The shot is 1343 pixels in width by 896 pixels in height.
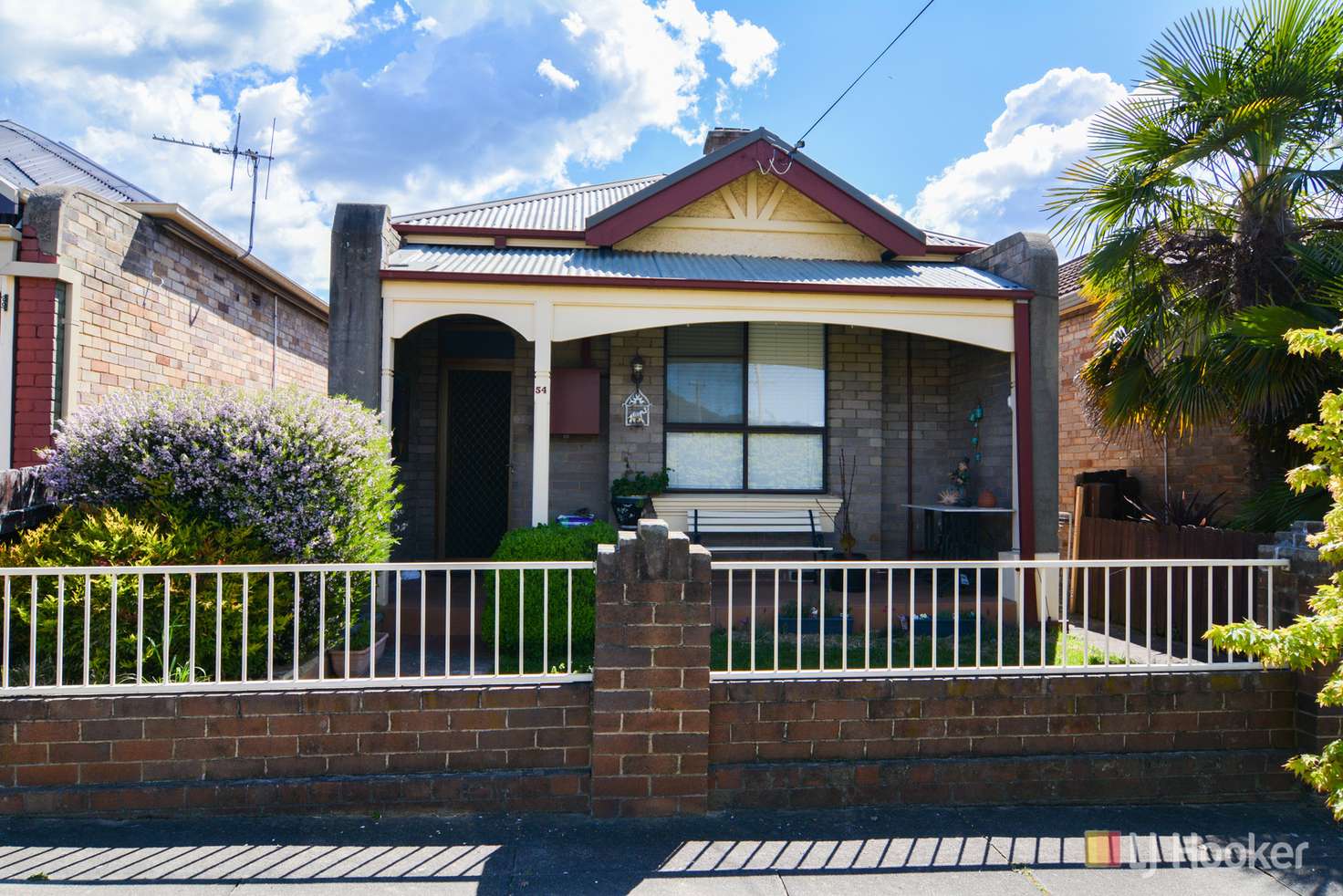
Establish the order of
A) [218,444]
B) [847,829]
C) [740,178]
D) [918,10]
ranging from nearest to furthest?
[847,829]
[218,444]
[918,10]
[740,178]

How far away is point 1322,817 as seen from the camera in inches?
171

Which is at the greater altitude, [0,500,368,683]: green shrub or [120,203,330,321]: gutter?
[120,203,330,321]: gutter

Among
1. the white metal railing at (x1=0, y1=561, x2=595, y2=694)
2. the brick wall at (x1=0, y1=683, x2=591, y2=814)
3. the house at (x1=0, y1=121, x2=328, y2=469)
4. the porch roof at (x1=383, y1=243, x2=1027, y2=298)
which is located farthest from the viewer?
the porch roof at (x1=383, y1=243, x2=1027, y2=298)

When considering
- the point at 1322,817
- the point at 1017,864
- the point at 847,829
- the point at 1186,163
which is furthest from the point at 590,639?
the point at 1186,163

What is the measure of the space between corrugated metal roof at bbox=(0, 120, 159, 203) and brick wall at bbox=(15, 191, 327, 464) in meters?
0.85

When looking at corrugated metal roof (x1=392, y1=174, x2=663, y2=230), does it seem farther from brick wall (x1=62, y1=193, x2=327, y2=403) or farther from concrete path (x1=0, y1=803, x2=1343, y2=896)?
concrete path (x1=0, y1=803, x2=1343, y2=896)

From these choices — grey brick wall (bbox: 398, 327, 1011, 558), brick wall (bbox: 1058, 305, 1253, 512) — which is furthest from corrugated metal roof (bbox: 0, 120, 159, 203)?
brick wall (bbox: 1058, 305, 1253, 512)

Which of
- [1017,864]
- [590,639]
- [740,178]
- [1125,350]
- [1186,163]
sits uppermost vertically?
[740,178]

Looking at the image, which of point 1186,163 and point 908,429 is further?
point 908,429

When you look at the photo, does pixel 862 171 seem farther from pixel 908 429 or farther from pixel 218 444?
pixel 218 444

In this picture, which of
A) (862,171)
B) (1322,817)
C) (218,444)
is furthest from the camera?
(862,171)

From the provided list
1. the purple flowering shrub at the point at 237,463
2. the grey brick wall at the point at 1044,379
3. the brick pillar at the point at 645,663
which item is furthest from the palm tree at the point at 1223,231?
the purple flowering shrub at the point at 237,463

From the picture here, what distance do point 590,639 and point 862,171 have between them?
6.90 metres

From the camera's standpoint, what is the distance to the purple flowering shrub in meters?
5.01
